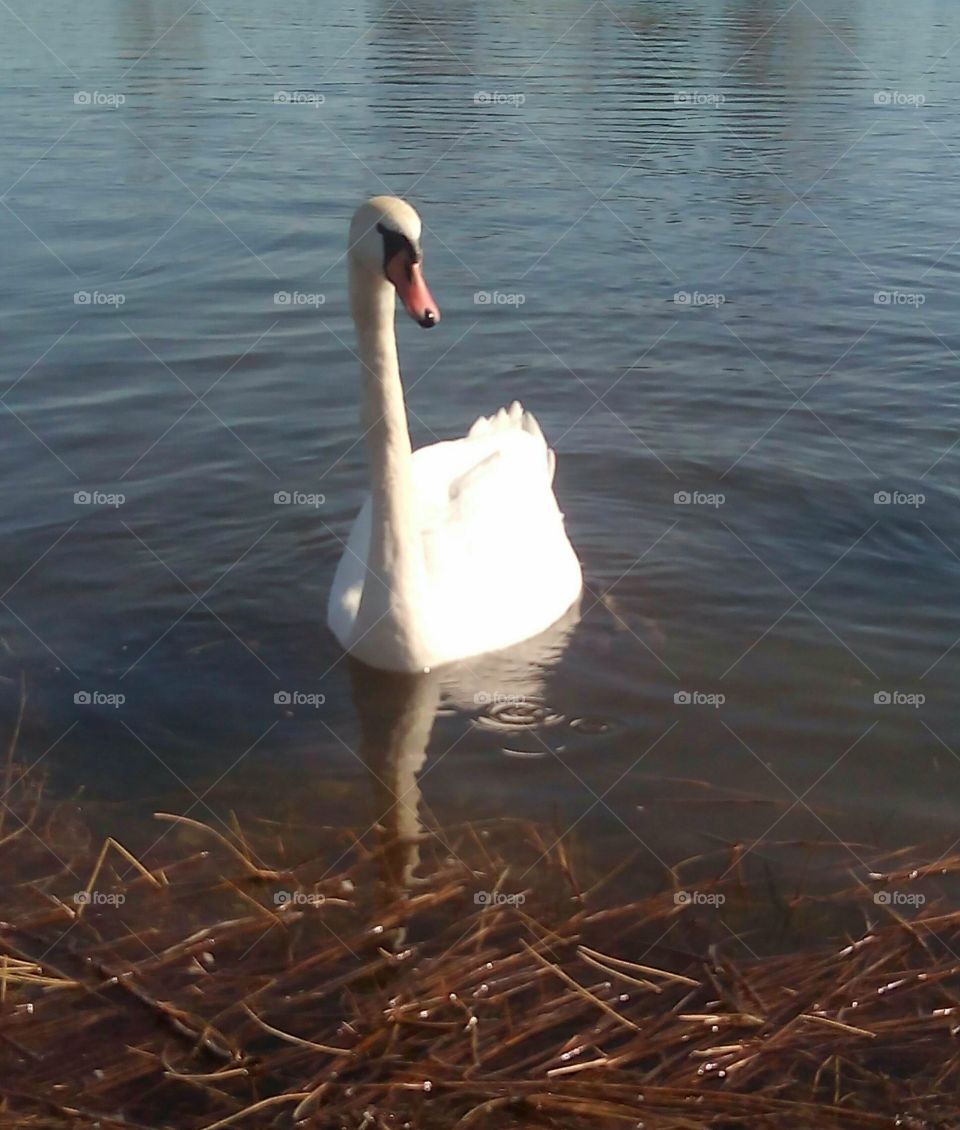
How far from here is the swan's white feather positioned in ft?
24.6

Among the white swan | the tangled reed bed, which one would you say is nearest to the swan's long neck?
the white swan

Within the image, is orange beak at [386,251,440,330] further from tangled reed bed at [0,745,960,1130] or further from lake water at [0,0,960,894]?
tangled reed bed at [0,745,960,1130]

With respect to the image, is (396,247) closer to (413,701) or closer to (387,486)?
(387,486)

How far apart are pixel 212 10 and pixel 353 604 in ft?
101

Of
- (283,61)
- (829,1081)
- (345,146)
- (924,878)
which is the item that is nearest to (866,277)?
(345,146)

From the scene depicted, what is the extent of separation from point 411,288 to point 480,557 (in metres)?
1.81

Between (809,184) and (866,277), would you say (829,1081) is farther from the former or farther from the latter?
(809,184)

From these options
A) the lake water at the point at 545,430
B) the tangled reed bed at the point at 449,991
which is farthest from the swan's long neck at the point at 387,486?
the tangled reed bed at the point at 449,991

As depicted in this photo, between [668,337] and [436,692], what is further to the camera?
[668,337]

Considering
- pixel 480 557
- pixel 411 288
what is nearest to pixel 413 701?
pixel 480 557

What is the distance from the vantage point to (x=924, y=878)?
20.0 feet

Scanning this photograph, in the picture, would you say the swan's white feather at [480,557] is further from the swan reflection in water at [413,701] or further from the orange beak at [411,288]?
the orange beak at [411,288]

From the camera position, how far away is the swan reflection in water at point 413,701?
265 inches

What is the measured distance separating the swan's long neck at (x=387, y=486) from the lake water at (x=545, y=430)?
494mm
